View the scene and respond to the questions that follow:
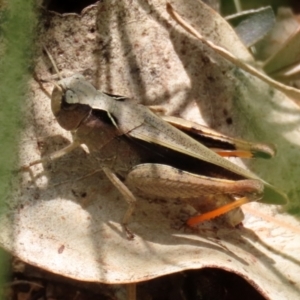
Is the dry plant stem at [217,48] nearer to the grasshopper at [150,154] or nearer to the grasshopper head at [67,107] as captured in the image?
the grasshopper at [150,154]

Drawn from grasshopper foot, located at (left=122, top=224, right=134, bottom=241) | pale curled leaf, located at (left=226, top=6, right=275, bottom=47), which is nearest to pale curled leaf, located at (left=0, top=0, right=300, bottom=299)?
grasshopper foot, located at (left=122, top=224, right=134, bottom=241)

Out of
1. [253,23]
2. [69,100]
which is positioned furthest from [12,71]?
[253,23]

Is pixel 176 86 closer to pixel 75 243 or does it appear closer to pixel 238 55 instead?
pixel 238 55

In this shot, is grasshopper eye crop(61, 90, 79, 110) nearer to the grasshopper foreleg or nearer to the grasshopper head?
the grasshopper head

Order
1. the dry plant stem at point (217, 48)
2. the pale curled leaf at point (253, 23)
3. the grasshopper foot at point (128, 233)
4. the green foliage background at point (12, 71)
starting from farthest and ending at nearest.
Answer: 1. the pale curled leaf at point (253, 23)
2. the dry plant stem at point (217, 48)
3. the grasshopper foot at point (128, 233)
4. the green foliage background at point (12, 71)

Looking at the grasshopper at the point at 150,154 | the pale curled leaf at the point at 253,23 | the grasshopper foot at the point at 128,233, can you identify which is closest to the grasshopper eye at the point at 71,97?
the grasshopper at the point at 150,154

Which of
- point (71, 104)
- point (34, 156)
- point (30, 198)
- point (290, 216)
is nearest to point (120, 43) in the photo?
point (71, 104)
